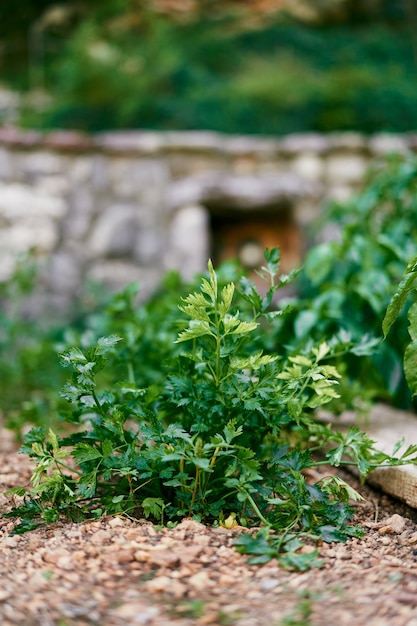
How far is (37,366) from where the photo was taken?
2492mm

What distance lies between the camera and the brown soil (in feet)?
2.76

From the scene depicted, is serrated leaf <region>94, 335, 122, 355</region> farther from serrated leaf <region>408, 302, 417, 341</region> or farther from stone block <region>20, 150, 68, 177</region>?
stone block <region>20, 150, 68, 177</region>

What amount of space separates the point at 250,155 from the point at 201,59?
2.02m

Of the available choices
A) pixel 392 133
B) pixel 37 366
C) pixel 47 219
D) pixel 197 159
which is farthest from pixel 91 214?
pixel 392 133

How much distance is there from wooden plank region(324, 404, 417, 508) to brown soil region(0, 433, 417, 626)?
16 cm

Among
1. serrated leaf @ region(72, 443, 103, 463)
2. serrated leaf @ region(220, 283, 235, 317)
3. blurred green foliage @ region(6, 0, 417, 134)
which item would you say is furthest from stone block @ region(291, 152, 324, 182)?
serrated leaf @ region(72, 443, 103, 463)

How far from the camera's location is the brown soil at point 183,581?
840 millimetres

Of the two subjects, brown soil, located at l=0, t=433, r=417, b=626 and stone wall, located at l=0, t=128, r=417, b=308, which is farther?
stone wall, located at l=0, t=128, r=417, b=308

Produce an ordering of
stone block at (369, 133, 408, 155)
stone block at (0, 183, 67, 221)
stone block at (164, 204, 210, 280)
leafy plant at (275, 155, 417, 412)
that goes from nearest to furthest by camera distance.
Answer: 1. leafy plant at (275, 155, 417, 412)
2. stone block at (164, 204, 210, 280)
3. stone block at (0, 183, 67, 221)
4. stone block at (369, 133, 408, 155)

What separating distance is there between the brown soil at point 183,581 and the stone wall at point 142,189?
97.4 inches

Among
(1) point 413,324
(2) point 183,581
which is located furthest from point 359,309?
(2) point 183,581

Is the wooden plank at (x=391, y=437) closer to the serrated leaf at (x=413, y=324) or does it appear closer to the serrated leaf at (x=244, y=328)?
the serrated leaf at (x=413, y=324)

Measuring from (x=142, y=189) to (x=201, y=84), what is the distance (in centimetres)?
134

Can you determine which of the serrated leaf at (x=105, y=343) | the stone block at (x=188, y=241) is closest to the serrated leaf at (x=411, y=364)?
the serrated leaf at (x=105, y=343)
